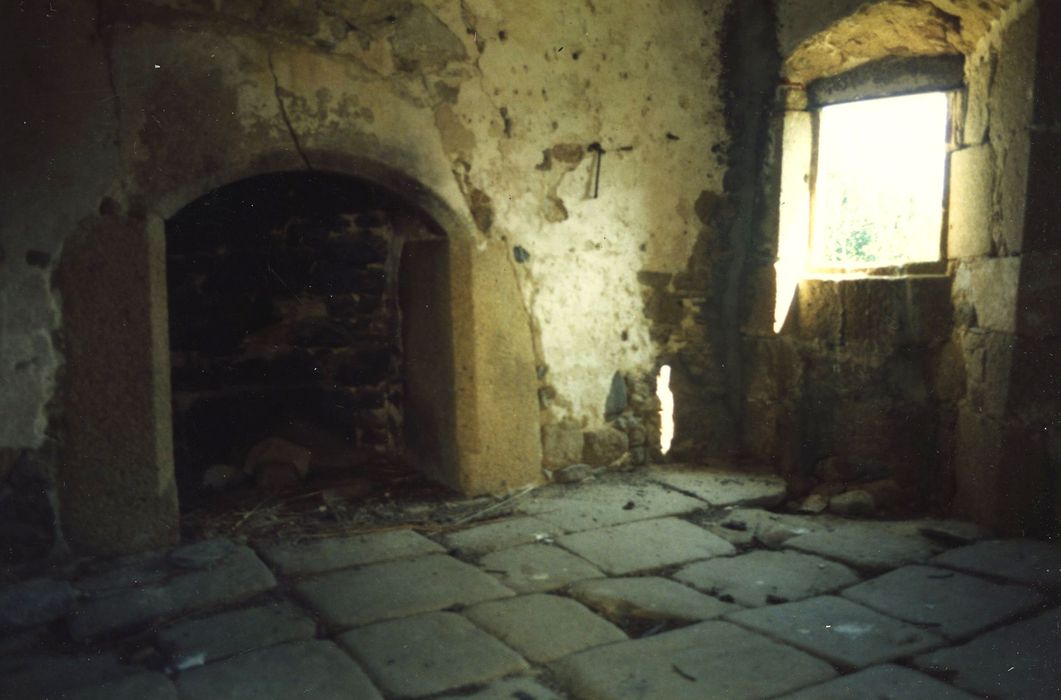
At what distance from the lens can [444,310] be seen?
4055 millimetres

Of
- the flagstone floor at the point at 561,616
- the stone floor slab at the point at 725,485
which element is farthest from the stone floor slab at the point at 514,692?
the stone floor slab at the point at 725,485

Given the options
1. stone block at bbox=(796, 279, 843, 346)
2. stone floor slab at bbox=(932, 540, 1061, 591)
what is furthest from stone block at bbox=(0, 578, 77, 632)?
stone block at bbox=(796, 279, 843, 346)

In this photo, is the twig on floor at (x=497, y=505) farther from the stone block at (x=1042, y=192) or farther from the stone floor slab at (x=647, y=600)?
the stone block at (x=1042, y=192)

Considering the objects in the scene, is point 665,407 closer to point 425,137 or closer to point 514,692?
point 425,137

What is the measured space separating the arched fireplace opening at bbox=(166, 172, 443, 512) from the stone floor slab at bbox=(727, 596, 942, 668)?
8.00 ft

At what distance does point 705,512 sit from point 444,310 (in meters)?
1.58

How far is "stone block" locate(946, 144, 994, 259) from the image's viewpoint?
11.9 ft

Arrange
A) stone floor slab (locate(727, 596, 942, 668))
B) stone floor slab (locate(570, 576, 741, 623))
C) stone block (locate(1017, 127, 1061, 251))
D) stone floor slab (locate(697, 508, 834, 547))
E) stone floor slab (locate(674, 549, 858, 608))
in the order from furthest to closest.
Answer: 1. stone floor slab (locate(697, 508, 834, 547))
2. stone block (locate(1017, 127, 1061, 251))
3. stone floor slab (locate(674, 549, 858, 608))
4. stone floor slab (locate(570, 576, 741, 623))
5. stone floor slab (locate(727, 596, 942, 668))

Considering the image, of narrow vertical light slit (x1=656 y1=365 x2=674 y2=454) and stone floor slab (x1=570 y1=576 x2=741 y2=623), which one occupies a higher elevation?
narrow vertical light slit (x1=656 y1=365 x2=674 y2=454)

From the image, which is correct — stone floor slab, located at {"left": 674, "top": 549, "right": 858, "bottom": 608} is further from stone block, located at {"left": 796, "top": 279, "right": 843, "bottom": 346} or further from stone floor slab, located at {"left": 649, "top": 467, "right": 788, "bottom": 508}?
stone block, located at {"left": 796, "top": 279, "right": 843, "bottom": 346}

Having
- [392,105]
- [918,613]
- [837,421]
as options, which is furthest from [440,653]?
[837,421]

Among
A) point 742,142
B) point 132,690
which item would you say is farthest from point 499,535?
point 742,142

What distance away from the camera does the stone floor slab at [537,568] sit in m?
2.97

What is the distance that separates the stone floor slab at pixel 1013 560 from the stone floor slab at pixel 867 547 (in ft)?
0.36
